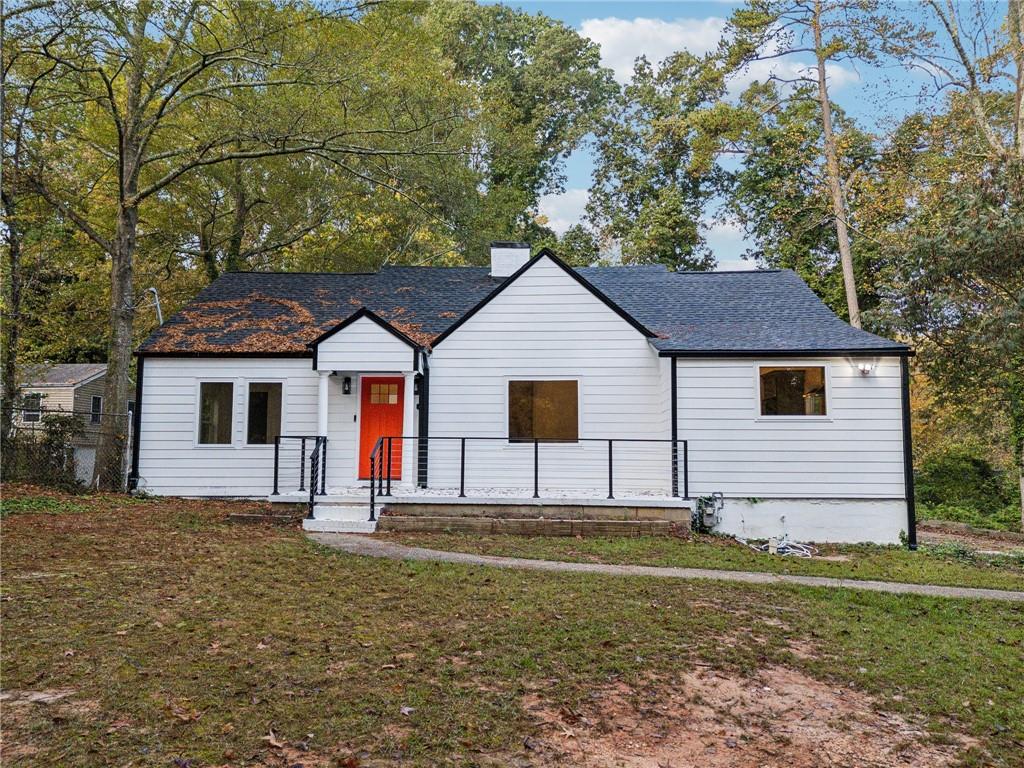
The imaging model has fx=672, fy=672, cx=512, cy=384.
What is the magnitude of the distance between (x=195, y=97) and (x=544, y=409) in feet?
34.3

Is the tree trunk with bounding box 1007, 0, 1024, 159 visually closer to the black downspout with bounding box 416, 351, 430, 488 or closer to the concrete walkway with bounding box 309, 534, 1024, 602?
the concrete walkway with bounding box 309, 534, 1024, 602

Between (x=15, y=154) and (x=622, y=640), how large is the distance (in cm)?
1614

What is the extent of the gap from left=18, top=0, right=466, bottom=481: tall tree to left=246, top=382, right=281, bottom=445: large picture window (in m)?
2.79

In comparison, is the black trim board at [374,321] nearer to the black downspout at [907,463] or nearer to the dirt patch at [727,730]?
the black downspout at [907,463]

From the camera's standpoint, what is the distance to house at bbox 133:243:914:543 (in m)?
11.0

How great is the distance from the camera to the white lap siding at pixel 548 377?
1198cm

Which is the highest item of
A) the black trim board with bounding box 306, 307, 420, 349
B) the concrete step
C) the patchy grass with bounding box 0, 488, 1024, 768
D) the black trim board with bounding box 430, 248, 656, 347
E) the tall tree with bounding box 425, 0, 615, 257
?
the tall tree with bounding box 425, 0, 615, 257

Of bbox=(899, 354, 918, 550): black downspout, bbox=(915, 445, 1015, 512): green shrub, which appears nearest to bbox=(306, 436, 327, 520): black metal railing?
bbox=(899, 354, 918, 550): black downspout

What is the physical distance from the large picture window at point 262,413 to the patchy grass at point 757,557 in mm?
4812

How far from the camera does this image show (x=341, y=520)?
33.1ft

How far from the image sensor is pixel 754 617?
5.87 m

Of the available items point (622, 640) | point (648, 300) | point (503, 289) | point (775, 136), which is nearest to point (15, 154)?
point (503, 289)

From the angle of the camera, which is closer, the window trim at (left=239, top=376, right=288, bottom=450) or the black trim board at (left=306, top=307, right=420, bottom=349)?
the black trim board at (left=306, top=307, right=420, bottom=349)

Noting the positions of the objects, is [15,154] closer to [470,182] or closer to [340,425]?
[340,425]
